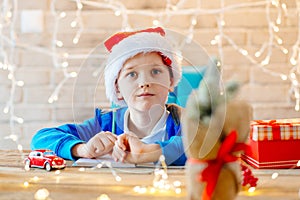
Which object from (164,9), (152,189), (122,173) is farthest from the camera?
(164,9)

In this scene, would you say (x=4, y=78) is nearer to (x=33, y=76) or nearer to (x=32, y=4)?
(x=33, y=76)

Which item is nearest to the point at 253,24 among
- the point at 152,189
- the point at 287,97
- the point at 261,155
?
the point at 287,97

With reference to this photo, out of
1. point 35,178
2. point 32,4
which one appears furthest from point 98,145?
point 32,4

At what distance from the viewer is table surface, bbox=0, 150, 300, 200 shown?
2.68 feet

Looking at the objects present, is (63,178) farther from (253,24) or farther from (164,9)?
(253,24)

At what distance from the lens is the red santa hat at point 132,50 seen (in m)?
0.93

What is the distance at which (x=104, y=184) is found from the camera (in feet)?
2.92

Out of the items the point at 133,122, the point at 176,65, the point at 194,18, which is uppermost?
the point at 194,18

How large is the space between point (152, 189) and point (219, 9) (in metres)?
1.03

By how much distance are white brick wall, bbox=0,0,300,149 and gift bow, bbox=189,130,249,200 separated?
1.05 m

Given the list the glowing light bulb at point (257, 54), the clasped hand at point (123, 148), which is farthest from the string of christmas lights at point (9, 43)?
the glowing light bulb at point (257, 54)

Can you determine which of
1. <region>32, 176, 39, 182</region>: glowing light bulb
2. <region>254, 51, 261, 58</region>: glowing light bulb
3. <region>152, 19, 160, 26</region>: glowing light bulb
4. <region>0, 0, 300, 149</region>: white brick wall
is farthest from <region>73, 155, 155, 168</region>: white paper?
<region>254, 51, 261, 58</region>: glowing light bulb

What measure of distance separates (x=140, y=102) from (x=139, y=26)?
844mm

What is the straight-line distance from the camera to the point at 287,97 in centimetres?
174
